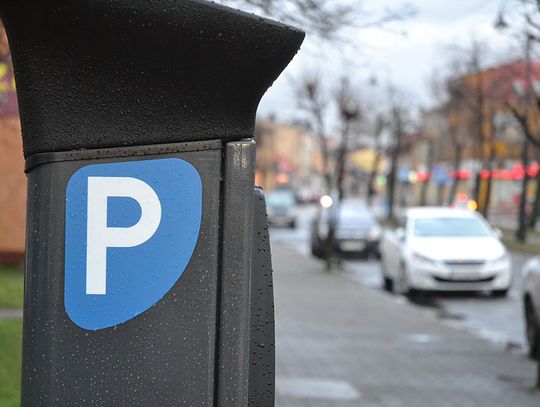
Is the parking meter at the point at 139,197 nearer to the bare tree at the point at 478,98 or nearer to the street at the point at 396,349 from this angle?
the street at the point at 396,349

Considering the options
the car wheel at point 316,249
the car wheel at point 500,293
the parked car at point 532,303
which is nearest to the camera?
the parked car at point 532,303

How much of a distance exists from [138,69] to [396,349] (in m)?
9.06

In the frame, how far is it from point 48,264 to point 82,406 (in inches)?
12.4

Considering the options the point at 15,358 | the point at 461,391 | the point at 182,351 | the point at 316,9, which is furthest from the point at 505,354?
the point at 182,351

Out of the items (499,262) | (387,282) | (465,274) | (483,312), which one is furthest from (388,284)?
(483,312)

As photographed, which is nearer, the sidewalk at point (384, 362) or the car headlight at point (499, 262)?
the sidewalk at point (384, 362)

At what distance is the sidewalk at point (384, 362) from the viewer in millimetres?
8102

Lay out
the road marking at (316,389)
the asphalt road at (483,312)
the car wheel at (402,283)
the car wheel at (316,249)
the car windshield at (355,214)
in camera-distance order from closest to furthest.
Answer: the road marking at (316,389) < the asphalt road at (483,312) < the car wheel at (402,283) < the car wheel at (316,249) < the car windshield at (355,214)

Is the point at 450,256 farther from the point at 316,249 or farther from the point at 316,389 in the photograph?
the point at 316,249

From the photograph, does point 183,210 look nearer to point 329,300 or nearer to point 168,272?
point 168,272

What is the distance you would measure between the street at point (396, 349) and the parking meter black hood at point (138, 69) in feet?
18.4

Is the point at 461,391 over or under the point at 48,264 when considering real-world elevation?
under

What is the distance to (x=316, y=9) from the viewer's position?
9.73 meters

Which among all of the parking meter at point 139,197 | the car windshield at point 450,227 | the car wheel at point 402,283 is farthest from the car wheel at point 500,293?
the parking meter at point 139,197
